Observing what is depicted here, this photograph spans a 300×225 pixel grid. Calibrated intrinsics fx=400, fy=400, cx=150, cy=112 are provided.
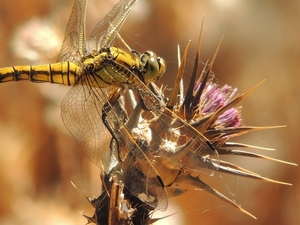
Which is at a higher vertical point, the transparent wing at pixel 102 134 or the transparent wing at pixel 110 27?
the transparent wing at pixel 110 27

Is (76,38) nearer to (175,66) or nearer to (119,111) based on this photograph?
(119,111)

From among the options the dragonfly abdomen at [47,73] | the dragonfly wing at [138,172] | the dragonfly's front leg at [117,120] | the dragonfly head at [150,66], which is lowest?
the dragonfly wing at [138,172]

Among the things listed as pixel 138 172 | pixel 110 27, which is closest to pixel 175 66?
pixel 110 27

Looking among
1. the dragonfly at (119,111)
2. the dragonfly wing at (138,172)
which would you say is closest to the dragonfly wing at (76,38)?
the dragonfly at (119,111)

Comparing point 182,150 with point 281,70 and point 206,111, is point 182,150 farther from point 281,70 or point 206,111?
point 281,70

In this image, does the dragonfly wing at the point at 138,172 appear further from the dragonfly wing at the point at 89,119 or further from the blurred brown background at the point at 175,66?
the blurred brown background at the point at 175,66

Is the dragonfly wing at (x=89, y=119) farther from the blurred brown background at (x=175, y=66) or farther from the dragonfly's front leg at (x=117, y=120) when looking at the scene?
the blurred brown background at (x=175, y=66)

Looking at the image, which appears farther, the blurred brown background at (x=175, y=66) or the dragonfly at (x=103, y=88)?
the blurred brown background at (x=175, y=66)

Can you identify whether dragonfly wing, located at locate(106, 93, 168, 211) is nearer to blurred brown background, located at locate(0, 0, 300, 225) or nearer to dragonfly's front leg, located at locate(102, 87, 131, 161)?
dragonfly's front leg, located at locate(102, 87, 131, 161)
